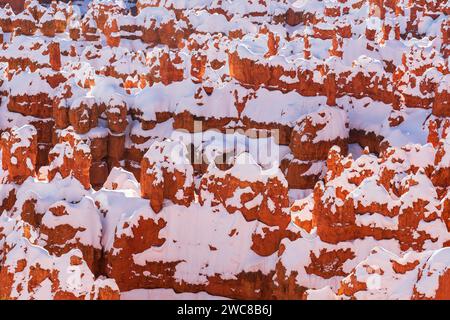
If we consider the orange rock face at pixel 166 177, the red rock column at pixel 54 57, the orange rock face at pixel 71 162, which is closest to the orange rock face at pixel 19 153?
the orange rock face at pixel 71 162

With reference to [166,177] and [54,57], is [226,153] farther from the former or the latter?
[54,57]

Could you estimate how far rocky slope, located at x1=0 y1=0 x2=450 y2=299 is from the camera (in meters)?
15.7

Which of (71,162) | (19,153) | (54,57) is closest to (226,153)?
(71,162)

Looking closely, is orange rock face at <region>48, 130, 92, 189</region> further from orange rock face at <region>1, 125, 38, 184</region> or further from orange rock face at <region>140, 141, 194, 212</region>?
orange rock face at <region>140, 141, 194, 212</region>

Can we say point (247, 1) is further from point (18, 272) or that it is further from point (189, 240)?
point (18, 272)

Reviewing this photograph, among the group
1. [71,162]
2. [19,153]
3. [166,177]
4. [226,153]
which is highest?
[226,153]

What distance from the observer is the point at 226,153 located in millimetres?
25219

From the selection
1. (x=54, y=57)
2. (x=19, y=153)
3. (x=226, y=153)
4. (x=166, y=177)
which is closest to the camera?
(x=166, y=177)

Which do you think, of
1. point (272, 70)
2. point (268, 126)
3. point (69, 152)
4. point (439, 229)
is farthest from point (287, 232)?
point (272, 70)

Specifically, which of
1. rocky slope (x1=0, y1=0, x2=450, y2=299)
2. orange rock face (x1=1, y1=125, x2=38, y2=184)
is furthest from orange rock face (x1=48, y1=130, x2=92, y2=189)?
orange rock face (x1=1, y1=125, x2=38, y2=184)

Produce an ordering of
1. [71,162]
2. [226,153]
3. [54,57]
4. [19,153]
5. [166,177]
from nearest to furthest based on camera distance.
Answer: [166,177], [71,162], [19,153], [226,153], [54,57]

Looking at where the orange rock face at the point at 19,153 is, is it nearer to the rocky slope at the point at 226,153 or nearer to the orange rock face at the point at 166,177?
the rocky slope at the point at 226,153

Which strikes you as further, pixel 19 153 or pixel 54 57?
pixel 54 57
